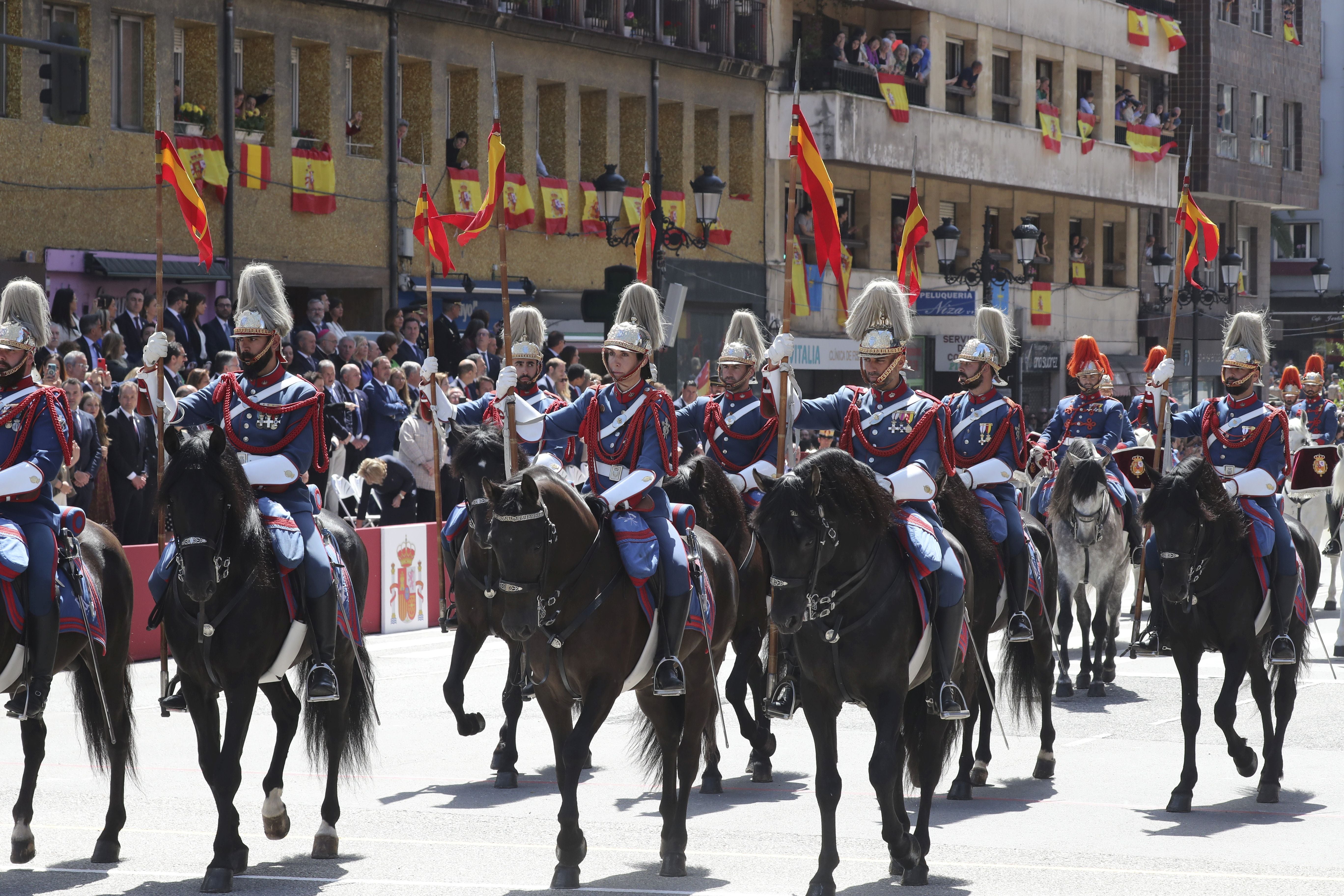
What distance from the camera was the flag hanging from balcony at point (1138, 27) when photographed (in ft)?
159

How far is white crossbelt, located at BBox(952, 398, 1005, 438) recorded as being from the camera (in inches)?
478

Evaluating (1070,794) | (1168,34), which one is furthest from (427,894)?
(1168,34)

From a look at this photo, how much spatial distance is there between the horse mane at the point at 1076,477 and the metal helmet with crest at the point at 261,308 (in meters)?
7.87

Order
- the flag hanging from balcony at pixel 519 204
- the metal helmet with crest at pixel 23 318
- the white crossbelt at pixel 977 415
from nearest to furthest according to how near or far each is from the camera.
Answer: the metal helmet with crest at pixel 23 318 < the white crossbelt at pixel 977 415 < the flag hanging from balcony at pixel 519 204

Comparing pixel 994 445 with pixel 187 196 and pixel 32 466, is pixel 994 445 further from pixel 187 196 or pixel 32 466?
pixel 187 196

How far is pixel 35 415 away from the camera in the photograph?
Answer: 30.9 feet

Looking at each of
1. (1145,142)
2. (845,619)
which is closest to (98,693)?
(845,619)

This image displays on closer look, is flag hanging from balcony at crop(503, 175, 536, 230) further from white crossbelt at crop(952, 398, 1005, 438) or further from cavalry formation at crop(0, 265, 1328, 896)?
white crossbelt at crop(952, 398, 1005, 438)

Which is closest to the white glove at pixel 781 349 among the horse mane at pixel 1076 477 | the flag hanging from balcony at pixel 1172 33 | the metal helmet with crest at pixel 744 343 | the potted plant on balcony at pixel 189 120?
the metal helmet with crest at pixel 744 343

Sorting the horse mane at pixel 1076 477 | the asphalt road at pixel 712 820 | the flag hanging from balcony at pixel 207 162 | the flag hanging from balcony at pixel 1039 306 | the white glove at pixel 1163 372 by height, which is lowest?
the asphalt road at pixel 712 820

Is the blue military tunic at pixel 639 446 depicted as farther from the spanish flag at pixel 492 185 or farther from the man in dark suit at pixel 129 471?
the man in dark suit at pixel 129 471

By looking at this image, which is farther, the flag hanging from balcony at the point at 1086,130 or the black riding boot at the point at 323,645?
the flag hanging from balcony at the point at 1086,130

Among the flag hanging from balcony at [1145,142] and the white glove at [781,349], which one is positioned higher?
the flag hanging from balcony at [1145,142]

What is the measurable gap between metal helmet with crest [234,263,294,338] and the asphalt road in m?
2.64
